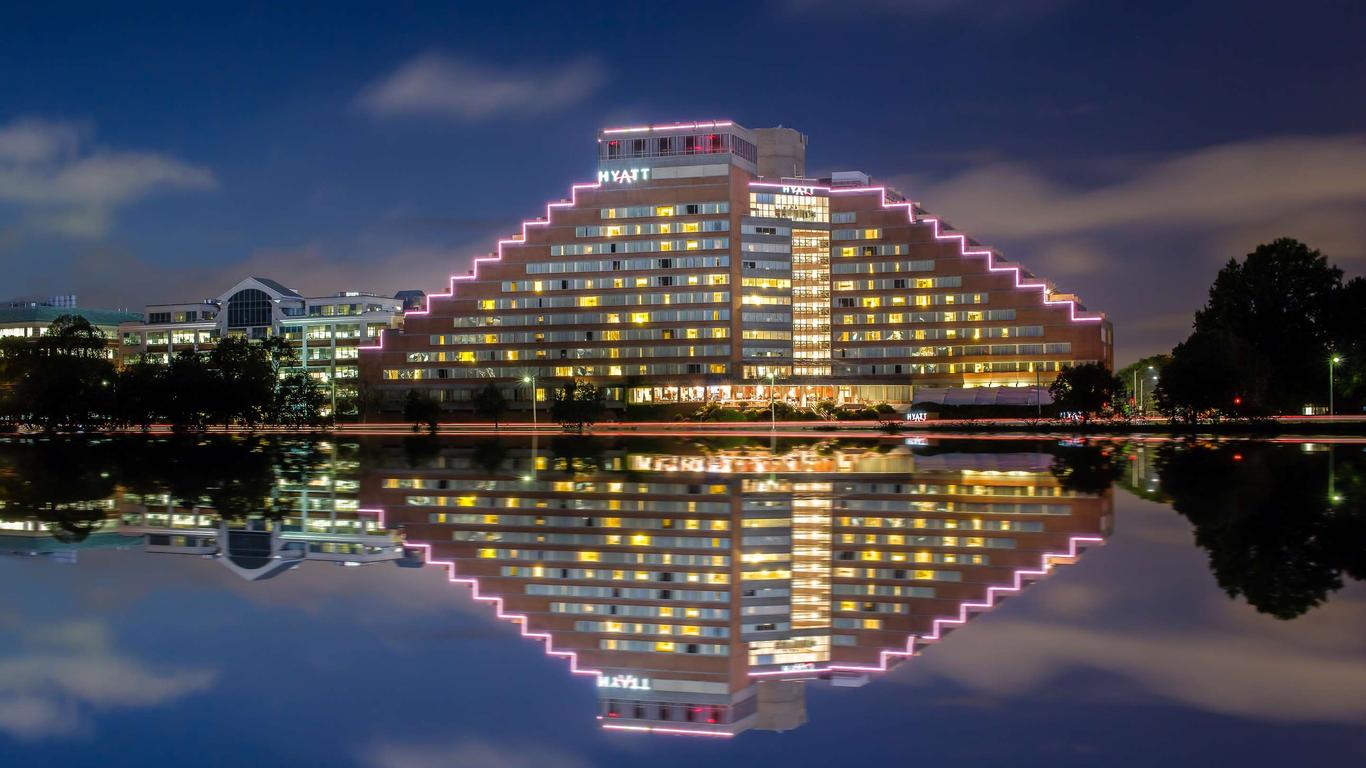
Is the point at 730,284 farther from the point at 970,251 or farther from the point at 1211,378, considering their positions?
the point at 1211,378

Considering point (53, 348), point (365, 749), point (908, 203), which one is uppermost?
point (908, 203)

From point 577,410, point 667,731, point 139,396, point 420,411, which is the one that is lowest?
point 667,731

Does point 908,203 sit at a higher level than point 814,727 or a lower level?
higher

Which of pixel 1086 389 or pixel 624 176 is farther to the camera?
pixel 624 176

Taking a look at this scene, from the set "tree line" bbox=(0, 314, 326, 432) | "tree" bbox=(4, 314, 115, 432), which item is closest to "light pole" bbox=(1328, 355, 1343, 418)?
"tree line" bbox=(0, 314, 326, 432)

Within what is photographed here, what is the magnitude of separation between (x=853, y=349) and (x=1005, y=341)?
25.0 meters

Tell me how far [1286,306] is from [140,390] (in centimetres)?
15329

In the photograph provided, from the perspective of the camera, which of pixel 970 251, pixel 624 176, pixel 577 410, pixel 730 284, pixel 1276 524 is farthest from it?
pixel 624 176

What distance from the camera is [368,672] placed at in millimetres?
19000

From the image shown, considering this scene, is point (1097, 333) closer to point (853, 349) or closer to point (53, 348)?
point (853, 349)

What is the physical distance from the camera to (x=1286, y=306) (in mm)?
164250

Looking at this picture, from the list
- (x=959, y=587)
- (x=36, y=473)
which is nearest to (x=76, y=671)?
(x=959, y=587)

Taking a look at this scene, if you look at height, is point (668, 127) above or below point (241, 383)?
above

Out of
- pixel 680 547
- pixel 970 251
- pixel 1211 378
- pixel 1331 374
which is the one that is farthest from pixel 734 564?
pixel 970 251
